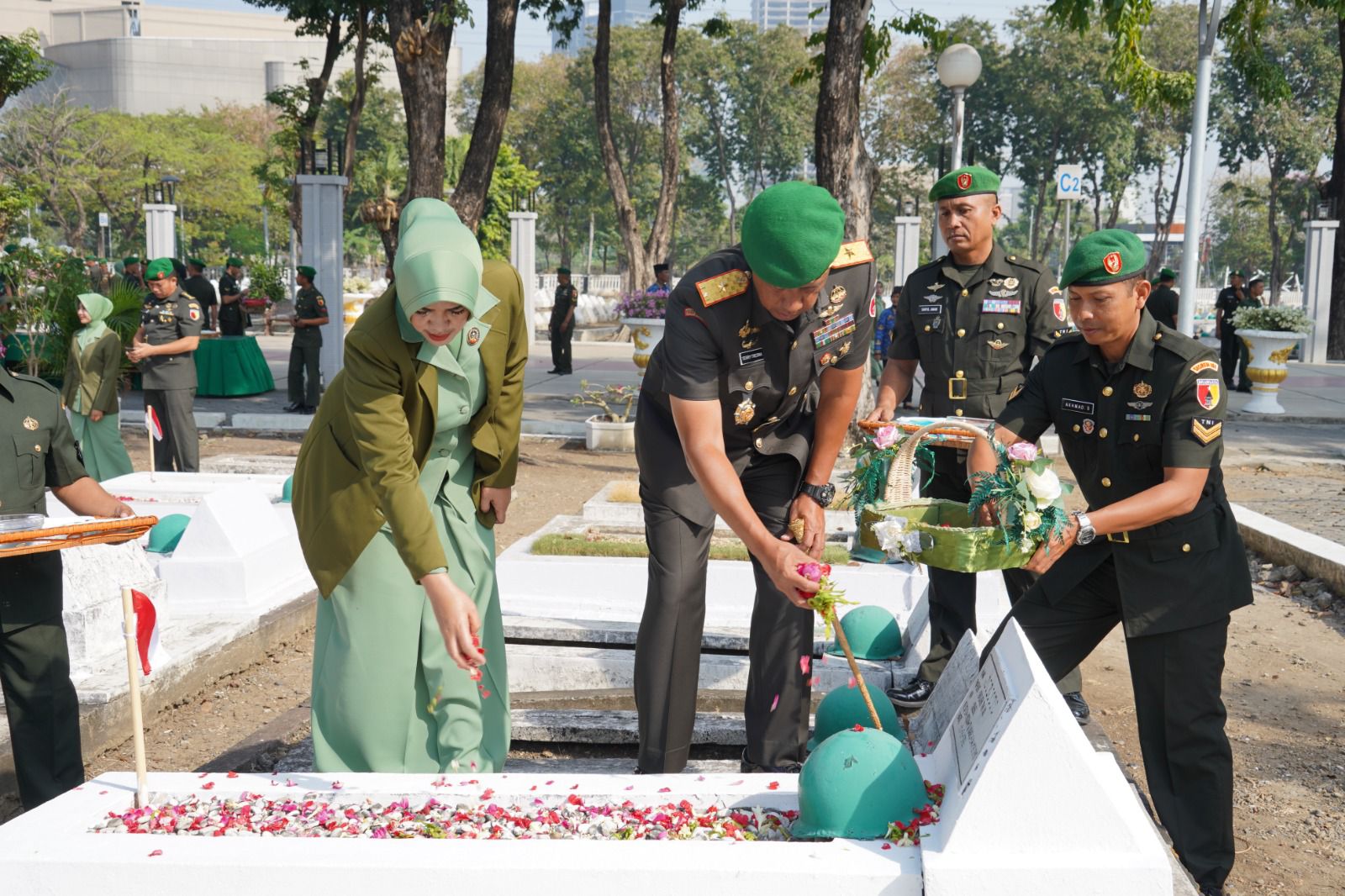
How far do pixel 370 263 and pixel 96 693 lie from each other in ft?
186

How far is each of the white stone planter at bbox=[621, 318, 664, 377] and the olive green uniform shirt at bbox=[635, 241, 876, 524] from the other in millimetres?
10531

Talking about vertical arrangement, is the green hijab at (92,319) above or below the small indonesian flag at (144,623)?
above

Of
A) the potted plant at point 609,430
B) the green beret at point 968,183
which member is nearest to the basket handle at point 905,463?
the green beret at point 968,183

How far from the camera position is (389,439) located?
10.6 ft

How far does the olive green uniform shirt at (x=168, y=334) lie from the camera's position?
9.46 m

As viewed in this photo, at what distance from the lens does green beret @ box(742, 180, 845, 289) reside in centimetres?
318

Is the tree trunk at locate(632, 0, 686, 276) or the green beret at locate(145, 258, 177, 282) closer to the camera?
the green beret at locate(145, 258, 177, 282)

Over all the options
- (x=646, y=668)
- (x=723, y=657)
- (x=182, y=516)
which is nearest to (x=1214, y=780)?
(x=646, y=668)

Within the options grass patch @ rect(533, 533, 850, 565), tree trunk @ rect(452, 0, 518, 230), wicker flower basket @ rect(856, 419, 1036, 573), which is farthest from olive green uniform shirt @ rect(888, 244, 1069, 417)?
tree trunk @ rect(452, 0, 518, 230)

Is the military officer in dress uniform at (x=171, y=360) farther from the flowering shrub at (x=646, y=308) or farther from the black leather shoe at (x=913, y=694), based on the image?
the black leather shoe at (x=913, y=694)

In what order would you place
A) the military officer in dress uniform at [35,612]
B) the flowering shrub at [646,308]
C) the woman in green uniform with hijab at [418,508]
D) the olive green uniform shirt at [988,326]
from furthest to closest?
the flowering shrub at [646,308]
the olive green uniform shirt at [988,326]
the military officer in dress uniform at [35,612]
the woman in green uniform with hijab at [418,508]

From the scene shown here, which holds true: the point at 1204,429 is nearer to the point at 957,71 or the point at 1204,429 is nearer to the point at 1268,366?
the point at 957,71

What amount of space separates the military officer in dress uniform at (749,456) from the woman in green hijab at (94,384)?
615 cm

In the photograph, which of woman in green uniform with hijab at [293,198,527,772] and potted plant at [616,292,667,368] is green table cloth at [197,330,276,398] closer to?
potted plant at [616,292,667,368]
